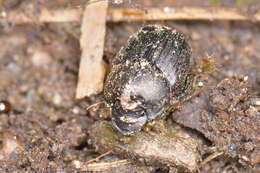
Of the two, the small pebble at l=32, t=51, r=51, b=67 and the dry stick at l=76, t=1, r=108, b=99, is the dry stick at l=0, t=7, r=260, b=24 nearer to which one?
the dry stick at l=76, t=1, r=108, b=99

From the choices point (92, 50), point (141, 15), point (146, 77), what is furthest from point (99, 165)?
point (141, 15)

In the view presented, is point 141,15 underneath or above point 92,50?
above

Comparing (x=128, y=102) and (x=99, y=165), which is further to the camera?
(x=99, y=165)

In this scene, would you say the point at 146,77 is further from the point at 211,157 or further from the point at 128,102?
the point at 211,157

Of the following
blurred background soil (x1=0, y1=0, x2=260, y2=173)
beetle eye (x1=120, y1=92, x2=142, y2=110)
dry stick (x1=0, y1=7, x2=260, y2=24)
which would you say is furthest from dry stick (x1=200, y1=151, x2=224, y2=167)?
dry stick (x1=0, y1=7, x2=260, y2=24)

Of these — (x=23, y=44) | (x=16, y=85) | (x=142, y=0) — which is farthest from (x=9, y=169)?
(x=142, y=0)

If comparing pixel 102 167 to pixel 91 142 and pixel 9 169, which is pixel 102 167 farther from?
pixel 9 169
